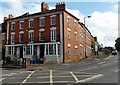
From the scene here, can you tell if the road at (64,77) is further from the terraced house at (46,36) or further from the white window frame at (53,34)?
the white window frame at (53,34)

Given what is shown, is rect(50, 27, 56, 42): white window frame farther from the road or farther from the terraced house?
the road

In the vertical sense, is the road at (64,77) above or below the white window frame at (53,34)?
below

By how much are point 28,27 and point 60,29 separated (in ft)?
26.3

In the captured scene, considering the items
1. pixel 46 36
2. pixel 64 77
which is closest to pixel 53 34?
pixel 46 36

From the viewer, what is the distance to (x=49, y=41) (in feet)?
92.3

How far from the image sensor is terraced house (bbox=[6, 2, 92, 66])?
26969 mm

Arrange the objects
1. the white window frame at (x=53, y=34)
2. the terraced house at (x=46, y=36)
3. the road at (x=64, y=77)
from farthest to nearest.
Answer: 1. the white window frame at (x=53, y=34)
2. the terraced house at (x=46, y=36)
3. the road at (x=64, y=77)

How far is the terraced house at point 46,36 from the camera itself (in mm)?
26969

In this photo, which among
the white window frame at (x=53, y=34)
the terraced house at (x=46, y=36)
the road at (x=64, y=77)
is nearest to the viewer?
the road at (x=64, y=77)

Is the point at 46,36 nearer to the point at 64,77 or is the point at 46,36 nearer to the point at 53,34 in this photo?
the point at 53,34

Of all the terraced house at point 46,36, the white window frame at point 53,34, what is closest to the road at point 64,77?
the terraced house at point 46,36

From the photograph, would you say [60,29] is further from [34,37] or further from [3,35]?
[3,35]

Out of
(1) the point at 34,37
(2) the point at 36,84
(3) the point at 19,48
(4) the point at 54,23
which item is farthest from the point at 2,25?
(2) the point at 36,84

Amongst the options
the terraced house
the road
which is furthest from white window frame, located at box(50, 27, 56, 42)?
the road
